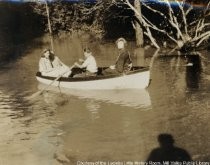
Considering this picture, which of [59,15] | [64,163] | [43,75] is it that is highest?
[59,15]

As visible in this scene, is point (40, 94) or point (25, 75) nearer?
point (40, 94)

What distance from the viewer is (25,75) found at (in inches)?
894

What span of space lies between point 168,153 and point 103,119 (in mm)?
3746

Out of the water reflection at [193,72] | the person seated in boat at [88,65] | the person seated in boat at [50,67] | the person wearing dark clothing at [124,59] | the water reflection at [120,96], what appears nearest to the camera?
the water reflection at [120,96]

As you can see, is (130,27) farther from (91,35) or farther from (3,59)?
(3,59)

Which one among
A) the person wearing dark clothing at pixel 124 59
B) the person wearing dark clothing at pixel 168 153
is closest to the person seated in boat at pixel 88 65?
the person wearing dark clothing at pixel 124 59

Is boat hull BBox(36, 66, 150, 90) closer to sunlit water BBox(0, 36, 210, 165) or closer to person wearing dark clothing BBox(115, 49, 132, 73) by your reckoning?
sunlit water BBox(0, 36, 210, 165)

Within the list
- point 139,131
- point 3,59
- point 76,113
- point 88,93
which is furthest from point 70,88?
point 3,59

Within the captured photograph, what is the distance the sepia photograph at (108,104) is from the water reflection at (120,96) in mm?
38

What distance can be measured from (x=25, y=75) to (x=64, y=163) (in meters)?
11.6

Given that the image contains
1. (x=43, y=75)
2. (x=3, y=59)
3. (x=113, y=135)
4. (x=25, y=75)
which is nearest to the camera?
(x=113, y=135)

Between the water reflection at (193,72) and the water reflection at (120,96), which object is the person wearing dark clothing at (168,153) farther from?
the water reflection at (193,72)

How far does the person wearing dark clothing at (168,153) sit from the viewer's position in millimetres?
11709

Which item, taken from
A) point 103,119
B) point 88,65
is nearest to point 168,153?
point 103,119
